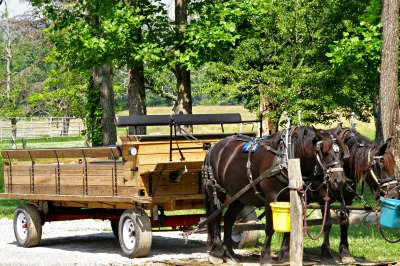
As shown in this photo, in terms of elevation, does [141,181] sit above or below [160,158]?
below

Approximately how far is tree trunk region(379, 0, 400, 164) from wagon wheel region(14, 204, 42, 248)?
29.1 ft

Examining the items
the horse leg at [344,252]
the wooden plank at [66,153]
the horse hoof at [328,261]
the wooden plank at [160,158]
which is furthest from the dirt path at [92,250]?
the wooden plank at [66,153]

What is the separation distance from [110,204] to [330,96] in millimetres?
20644

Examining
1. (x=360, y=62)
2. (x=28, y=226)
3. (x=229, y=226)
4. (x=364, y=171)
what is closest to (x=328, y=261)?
(x=364, y=171)

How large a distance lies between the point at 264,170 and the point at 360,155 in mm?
1438

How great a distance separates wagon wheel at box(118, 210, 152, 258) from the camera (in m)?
12.7

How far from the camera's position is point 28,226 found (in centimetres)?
1492

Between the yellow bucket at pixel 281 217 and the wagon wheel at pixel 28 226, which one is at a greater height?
the yellow bucket at pixel 281 217

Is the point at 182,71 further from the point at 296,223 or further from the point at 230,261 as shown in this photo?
the point at 296,223

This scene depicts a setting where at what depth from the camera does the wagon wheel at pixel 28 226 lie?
14.9 metres

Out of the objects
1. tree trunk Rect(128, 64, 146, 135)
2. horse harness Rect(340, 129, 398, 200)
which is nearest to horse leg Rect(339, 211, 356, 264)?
horse harness Rect(340, 129, 398, 200)

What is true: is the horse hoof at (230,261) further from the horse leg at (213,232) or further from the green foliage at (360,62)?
the green foliage at (360,62)

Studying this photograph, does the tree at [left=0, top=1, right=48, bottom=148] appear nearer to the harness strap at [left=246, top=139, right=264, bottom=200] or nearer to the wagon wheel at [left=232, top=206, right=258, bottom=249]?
the wagon wheel at [left=232, top=206, right=258, bottom=249]

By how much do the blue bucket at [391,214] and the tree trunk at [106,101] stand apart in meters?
15.5
